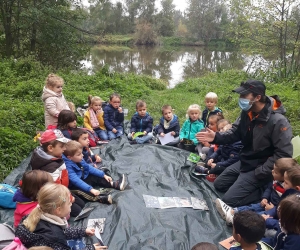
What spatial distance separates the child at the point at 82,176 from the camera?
11.7 feet

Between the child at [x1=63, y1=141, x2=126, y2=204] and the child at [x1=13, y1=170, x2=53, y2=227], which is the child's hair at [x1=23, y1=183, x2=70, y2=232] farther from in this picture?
the child at [x1=63, y1=141, x2=126, y2=204]

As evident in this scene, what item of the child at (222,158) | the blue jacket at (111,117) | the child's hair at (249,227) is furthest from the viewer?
the blue jacket at (111,117)

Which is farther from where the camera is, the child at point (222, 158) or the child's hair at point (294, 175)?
the child at point (222, 158)

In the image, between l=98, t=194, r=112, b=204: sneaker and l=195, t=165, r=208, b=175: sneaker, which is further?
l=195, t=165, r=208, b=175: sneaker

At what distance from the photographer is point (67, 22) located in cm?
1349

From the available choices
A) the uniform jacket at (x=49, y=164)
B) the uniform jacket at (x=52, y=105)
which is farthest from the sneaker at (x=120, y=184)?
the uniform jacket at (x=52, y=105)

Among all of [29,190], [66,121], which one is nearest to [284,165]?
[29,190]

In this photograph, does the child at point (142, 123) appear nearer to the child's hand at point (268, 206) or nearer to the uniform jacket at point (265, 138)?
the uniform jacket at point (265, 138)

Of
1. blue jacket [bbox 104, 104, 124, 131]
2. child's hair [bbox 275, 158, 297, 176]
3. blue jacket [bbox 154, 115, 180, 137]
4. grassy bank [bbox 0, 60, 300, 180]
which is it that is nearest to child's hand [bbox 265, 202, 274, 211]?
child's hair [bbox 275, 158, 297, 176]

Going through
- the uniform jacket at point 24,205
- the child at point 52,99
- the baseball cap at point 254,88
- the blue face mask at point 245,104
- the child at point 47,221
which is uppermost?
the baseball cap at point 254,88

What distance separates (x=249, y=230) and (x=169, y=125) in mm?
3713

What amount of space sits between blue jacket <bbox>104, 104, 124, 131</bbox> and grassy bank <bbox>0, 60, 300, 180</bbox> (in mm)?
725

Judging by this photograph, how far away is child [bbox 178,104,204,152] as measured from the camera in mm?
5516

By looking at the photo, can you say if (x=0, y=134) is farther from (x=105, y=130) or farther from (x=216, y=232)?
(x=216, y=232)
